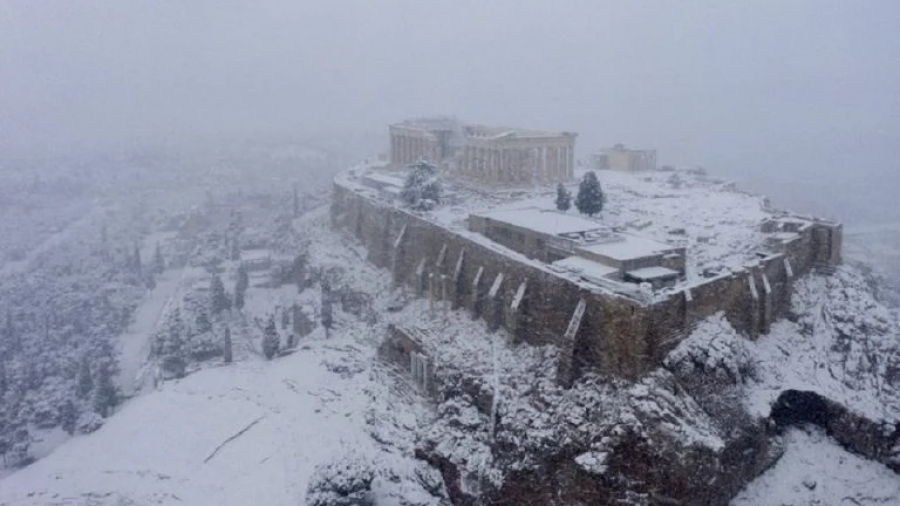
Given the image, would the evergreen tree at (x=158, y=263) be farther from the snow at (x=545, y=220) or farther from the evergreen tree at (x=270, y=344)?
the snow at (x=545, y=220)

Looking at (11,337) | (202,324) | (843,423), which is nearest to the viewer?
(843,423)

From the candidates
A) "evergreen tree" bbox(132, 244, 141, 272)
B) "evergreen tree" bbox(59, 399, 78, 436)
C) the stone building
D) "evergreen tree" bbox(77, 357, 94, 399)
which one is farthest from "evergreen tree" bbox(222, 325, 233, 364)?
the stone building

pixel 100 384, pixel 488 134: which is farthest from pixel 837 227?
pixel 100 384

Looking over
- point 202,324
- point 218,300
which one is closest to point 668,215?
point 202,324

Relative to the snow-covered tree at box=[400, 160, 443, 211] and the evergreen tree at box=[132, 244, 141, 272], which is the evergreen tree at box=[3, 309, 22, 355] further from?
the snow-covered tree at box=[400, 160, 443, 211]

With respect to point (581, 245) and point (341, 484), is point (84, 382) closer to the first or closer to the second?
point (341, 484)

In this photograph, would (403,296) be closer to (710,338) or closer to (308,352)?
(308,352)

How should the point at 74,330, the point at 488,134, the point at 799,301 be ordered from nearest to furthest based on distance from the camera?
1. the point at 799,301
2. the point at 488,134
3. the point at 74,330
